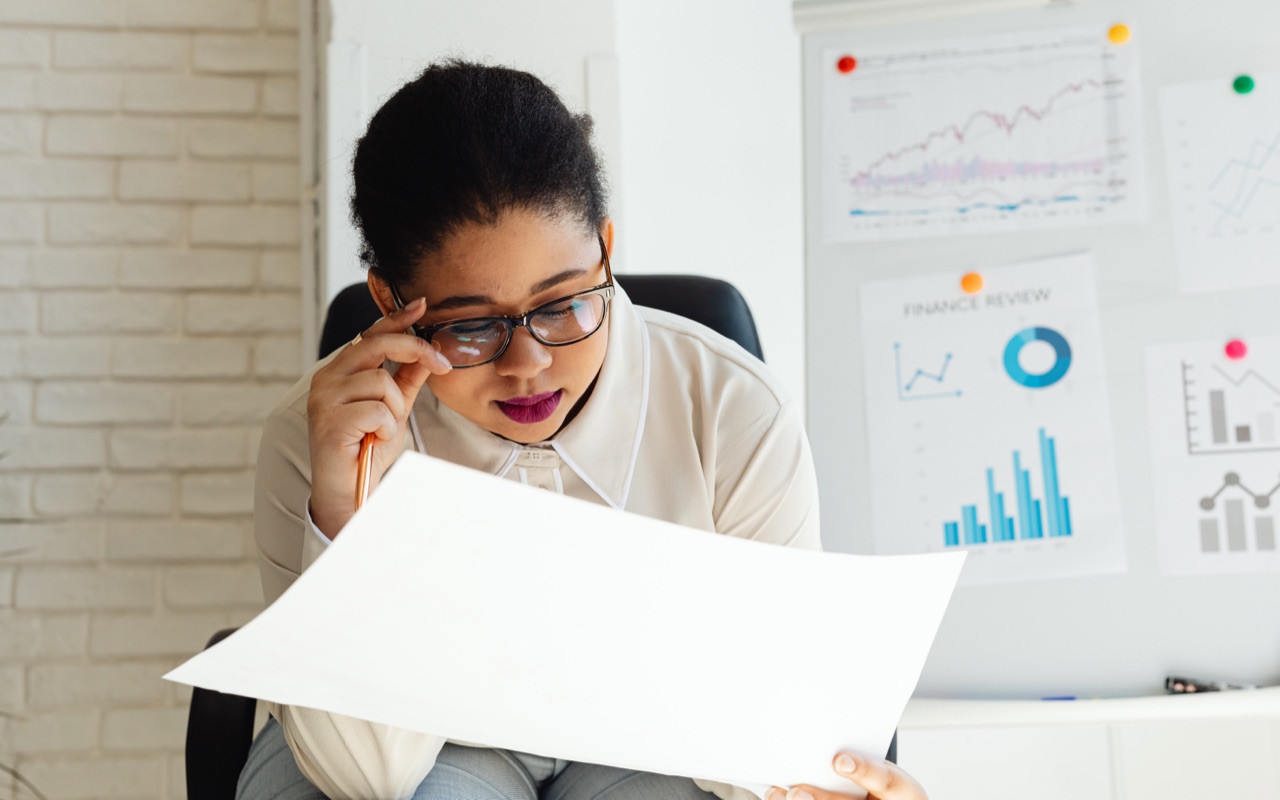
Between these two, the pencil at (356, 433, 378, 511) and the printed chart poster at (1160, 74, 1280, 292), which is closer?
the pencil at (356, 433, 378, 511)

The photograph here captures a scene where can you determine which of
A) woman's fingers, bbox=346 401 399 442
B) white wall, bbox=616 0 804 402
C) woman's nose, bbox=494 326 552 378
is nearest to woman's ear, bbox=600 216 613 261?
woman's nose, bbox=494 326 552 378

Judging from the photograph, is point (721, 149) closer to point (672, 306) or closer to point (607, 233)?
point (672, 306)

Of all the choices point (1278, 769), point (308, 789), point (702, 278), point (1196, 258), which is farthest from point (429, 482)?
point (1196, 258)

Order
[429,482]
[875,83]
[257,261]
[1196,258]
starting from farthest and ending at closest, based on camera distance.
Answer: [257,261]
[875,83]
[1196,258]
[429,482]

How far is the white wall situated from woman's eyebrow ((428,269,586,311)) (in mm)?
953

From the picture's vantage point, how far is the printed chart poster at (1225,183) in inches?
63.6

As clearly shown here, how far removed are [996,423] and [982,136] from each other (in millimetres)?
466

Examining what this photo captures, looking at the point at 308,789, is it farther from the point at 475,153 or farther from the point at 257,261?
the point at 257,261

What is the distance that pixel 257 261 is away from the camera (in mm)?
1912

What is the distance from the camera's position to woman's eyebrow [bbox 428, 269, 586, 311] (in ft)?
2.65

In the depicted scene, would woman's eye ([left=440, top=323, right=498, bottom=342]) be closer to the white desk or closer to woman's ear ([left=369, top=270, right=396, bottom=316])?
woman's ear ([left=369, top=270, right=396, bottom=316])

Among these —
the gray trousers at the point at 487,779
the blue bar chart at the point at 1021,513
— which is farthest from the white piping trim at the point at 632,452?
the blue bar chart at the point at 1021,513

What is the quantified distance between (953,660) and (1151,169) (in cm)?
83

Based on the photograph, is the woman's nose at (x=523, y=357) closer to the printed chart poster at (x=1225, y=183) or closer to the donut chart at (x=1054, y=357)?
the donut chart at (x=1054, y=357)
